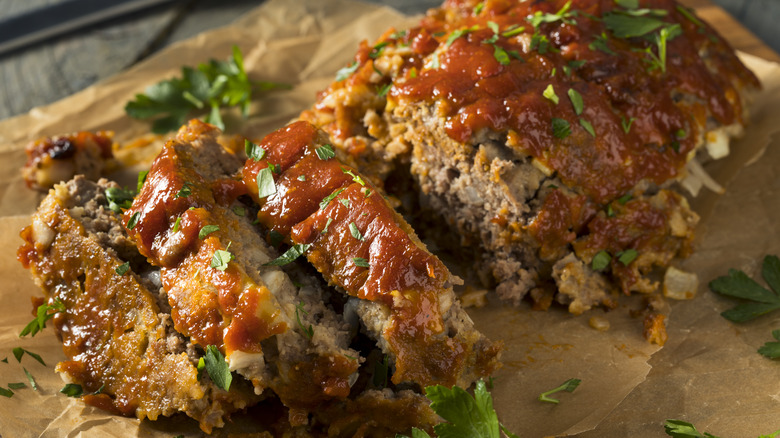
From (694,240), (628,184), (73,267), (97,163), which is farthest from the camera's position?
(97,163)

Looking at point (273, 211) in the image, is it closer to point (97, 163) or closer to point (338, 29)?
point (97, 163)

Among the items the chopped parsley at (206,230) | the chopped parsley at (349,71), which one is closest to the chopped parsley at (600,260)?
the chopped parsley at (349,71)

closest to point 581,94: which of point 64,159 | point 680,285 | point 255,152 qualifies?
point 680,285

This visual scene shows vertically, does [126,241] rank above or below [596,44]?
below

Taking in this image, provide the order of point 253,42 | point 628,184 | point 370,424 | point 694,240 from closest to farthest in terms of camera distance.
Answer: point 370,424 → point 628,184 → point 694,240 → point 253,42

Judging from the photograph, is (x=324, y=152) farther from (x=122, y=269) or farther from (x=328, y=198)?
(x=122, y=269)

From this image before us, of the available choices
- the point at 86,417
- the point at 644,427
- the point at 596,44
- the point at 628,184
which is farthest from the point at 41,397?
the point at 596,44
